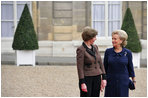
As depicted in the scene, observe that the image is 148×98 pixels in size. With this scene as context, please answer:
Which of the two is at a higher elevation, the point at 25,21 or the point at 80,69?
the point at 25,21

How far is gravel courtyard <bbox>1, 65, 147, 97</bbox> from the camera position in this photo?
7096mm

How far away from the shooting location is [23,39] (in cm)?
1091

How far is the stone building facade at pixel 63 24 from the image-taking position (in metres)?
13.4

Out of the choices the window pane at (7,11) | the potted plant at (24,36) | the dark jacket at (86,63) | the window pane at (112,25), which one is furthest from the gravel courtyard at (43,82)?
the window pane at (112,25)

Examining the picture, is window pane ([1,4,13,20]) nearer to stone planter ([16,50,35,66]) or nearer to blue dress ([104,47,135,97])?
stone planter ([16,50,35,66])

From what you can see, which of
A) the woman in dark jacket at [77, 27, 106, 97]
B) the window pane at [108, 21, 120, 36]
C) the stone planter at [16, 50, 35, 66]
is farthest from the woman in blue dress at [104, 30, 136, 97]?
the window pane at [108, 21, 120, 36]

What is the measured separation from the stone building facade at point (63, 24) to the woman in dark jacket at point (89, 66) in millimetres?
8786

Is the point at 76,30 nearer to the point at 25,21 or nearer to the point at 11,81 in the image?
the point at 25,21

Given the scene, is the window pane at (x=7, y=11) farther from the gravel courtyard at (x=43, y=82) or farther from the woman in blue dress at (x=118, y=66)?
the woman in blue dress at (x=118, y=66)

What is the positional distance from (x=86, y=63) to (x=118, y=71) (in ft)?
1.45

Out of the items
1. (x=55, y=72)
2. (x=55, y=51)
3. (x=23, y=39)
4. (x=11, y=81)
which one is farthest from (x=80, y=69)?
(x=55, y=51)

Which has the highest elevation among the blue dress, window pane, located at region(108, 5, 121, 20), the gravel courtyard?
window pane, located at region(108, 5, 121, 20)

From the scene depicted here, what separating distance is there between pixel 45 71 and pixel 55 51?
3330 mm

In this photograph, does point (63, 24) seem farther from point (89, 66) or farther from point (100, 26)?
point (89, 66)
